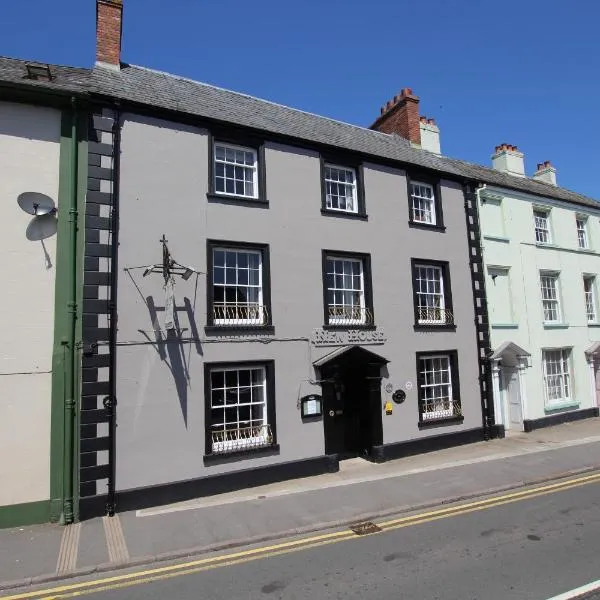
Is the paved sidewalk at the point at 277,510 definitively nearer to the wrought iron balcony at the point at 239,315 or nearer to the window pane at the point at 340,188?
the wrought iron balcony at the point at 239,315

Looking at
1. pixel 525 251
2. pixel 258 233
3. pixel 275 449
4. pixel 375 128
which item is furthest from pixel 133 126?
pixel 525 251

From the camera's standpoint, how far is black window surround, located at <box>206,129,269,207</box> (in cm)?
1099

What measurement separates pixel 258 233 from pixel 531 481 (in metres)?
8.35

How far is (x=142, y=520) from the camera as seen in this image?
8430mm

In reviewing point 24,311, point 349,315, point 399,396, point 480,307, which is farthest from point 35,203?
point 480,307

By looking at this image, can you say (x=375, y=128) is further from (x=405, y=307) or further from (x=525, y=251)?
(x=405, y=307)

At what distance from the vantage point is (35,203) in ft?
29.9

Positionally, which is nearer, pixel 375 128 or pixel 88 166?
pixel 88 166

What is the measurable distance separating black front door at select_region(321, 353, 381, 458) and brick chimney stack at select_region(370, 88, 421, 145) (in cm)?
910

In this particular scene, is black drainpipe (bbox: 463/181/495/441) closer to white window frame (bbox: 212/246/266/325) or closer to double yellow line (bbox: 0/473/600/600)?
double yellow line (bbox: 0/473/600/600)

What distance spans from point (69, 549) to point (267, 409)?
16.0 feet

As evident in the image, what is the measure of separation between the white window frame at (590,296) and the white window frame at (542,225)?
8.67 ft

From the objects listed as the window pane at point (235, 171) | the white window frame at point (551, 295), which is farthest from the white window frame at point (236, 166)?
the white window frame at point (551, 295)

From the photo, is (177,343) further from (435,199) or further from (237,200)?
(435,199)
